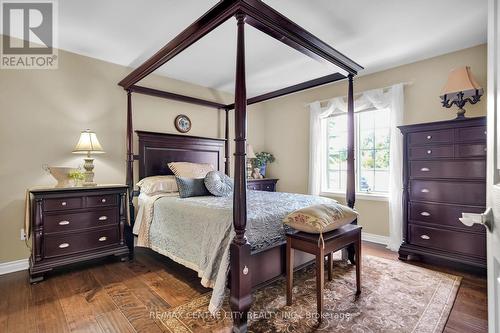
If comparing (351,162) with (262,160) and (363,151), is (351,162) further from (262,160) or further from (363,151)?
(262,160)

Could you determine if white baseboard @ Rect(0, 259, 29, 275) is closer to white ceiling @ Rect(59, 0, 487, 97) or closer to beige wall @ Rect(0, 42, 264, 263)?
beige wall @ Rect(0, 42, 264, 263)

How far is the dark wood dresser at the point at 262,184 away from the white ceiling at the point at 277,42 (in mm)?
1843

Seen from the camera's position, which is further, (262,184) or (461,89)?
(262,184)

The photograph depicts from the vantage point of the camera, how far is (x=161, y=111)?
12.7 ft

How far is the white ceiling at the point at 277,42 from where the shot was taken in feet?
7.37

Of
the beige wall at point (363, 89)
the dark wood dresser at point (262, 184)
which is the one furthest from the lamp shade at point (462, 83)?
the dark wood dresser at point (262, 184)

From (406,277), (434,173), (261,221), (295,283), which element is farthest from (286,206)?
(434,173)

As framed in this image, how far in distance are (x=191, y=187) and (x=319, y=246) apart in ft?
5.64

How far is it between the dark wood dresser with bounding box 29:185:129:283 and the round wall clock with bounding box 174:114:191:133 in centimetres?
136

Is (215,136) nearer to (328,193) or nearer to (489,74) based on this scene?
(328,193)

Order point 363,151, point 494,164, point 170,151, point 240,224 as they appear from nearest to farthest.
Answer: point 494,164
point 240,224
point 170,151
point 363,151

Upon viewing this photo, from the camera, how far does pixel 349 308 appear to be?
2.00 m

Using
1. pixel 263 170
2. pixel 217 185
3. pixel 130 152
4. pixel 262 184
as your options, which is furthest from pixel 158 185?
pixel 263 170

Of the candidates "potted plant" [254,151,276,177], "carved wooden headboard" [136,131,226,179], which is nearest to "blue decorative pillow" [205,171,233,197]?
"carved wooden headboard" [136,131,226,179]
